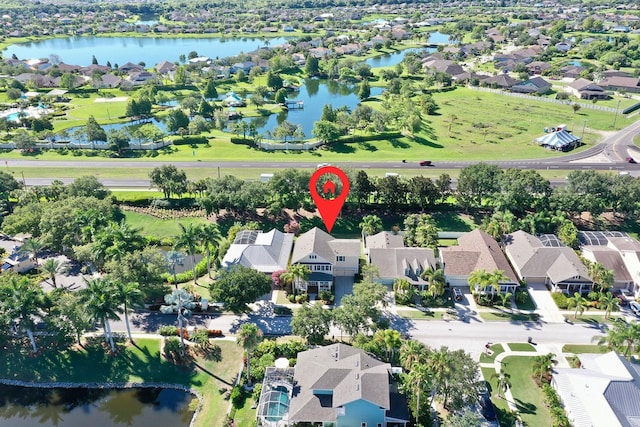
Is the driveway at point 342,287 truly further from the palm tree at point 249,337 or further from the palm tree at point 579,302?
the palm tree at point 579,302

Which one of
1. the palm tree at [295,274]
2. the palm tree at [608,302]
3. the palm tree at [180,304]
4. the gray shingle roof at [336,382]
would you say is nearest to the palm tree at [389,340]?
the gray shingle roof at [336,382]

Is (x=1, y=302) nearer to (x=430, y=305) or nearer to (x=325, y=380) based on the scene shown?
(x=325, y=380)

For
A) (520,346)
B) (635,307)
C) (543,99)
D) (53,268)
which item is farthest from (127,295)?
(543,99)

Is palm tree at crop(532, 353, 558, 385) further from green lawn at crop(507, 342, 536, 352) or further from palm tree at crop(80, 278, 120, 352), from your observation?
palm tree at crop(80, 278, 120, 352)

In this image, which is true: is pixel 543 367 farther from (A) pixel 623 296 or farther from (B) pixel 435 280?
(A) pixel 623 296

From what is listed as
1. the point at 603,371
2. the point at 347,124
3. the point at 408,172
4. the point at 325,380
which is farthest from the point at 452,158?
the point at 325,380
